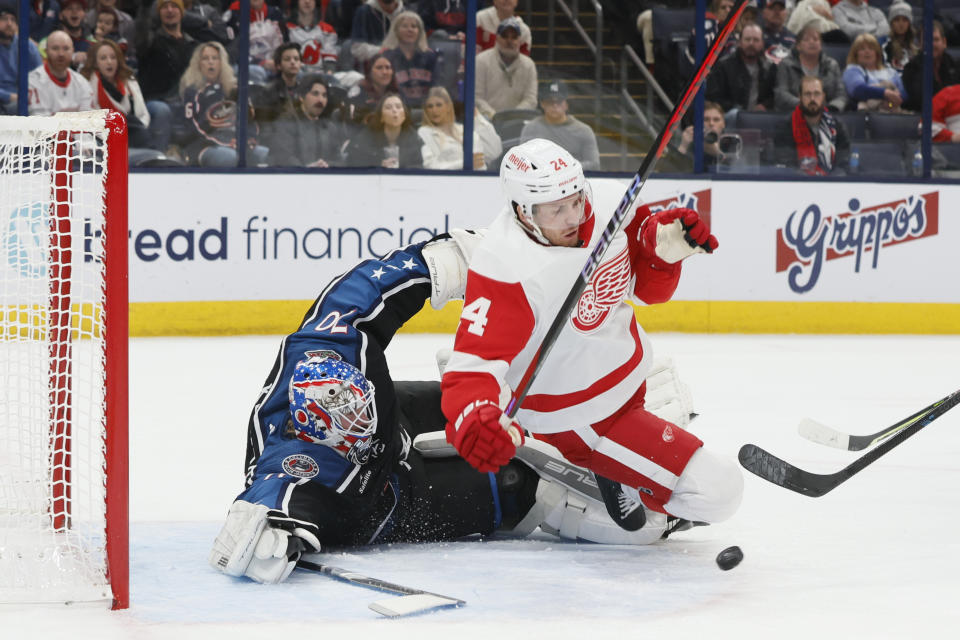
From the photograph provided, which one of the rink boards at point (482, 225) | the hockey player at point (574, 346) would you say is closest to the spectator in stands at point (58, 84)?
the rink boards at point (482, 225)

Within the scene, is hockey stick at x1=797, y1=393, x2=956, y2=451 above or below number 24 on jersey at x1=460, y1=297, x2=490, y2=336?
below

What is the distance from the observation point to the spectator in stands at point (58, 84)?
6.87 metres

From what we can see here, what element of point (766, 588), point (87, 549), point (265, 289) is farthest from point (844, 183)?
point (87, 549)

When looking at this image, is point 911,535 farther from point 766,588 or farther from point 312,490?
point 312,490

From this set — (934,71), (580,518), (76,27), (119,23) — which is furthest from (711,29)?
(580,518)

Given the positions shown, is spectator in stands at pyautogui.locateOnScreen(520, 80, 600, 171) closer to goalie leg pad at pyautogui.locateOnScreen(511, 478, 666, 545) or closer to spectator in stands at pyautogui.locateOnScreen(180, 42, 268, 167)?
spectator in stands at pyautogui.locateOnScreen(180, 42, 268, 167)

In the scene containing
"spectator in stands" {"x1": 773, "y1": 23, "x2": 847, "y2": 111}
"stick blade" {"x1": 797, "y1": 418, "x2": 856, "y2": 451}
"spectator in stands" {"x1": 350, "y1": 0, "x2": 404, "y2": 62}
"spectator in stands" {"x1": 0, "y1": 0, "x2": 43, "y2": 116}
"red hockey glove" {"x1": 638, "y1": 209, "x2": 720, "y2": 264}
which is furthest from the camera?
"spectator in stands" {"x1": 773, "y1": 23, "x2": 847, "y2": 111}

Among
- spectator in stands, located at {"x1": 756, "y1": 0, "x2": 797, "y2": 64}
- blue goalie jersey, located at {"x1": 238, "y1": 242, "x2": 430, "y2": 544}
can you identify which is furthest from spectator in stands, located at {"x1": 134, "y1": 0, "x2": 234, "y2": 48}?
blue goalie jersey, located at {"x1": 238, "y1": 242, "x2": 430, "y2": 544}

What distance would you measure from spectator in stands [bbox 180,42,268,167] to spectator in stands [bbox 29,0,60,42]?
0.68 metres

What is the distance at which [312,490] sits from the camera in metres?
3.08

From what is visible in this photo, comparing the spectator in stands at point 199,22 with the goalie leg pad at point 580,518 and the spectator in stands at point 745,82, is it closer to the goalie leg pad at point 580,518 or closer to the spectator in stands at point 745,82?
the spectator in stands at point 745,82

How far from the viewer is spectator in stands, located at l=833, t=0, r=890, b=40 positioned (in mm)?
8008

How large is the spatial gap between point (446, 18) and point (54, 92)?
207cm

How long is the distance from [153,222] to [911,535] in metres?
4.61
